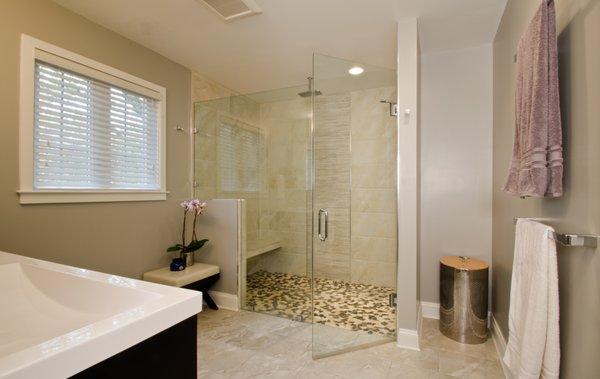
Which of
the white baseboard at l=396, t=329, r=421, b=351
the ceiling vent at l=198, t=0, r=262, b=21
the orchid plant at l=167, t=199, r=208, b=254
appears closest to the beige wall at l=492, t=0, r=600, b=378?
the white baseboard at l=396, t=329, r=421, b=351

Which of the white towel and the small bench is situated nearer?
the white towel

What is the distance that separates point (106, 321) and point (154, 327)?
0.34 ft

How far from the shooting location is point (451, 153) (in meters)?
2.73

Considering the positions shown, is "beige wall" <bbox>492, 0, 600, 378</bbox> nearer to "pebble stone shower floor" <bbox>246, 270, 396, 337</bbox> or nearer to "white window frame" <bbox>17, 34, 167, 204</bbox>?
"pebble stone shower floor" <bbox>246, 270, 396, 337</bbox>

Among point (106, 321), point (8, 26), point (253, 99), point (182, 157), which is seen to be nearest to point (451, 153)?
point (253, 99)

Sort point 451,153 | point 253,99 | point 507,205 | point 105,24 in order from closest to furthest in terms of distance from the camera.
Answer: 1. point 507,205
2. point 105,24
3. point 451,153
4. point 253,99

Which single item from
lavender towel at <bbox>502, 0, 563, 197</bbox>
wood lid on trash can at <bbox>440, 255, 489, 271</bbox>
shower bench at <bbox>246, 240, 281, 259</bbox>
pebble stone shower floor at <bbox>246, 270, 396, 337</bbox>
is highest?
lavender towel at <bbox>502, 0, 563, 197</bbox>

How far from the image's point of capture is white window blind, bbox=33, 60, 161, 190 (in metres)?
1.98

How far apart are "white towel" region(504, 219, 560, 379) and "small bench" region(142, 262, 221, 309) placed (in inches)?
88.5

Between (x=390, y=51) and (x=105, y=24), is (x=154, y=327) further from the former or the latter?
(x=390, y=51)

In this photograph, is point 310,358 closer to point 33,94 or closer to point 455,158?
point 455,158

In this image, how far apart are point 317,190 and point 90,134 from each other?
1.81m

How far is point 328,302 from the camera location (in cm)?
292

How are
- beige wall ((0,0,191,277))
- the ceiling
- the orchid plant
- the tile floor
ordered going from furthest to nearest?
the orchid plant → the ceiling → the tile floor → beige wall ((0,0,191,277))
